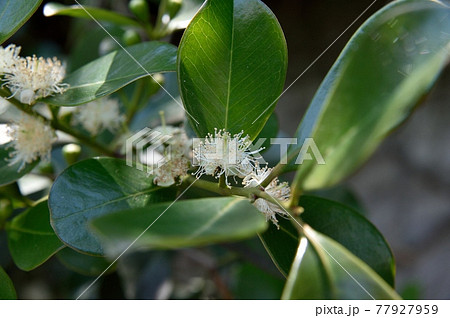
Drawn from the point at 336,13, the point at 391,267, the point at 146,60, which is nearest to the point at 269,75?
the point at 146,60

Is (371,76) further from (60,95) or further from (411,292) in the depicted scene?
(411,292)

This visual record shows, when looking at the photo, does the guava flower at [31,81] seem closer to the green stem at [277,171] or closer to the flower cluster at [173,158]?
the flower cluster at [173,158]

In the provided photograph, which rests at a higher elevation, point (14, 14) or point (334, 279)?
point (14, 14)

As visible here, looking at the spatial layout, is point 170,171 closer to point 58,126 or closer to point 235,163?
point 235,163

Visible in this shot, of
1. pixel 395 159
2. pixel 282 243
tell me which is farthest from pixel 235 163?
pixel 395 159

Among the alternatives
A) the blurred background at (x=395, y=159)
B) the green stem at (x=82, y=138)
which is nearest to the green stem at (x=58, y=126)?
the green stem at (x=82, y=138)
